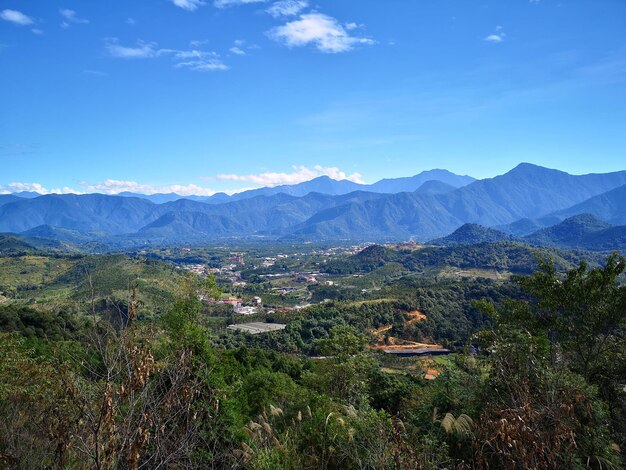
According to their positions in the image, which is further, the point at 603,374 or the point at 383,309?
the point at 383,309

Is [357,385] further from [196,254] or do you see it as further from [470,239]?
[470,239]

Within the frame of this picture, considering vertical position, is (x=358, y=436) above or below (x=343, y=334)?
above

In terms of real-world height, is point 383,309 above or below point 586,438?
below

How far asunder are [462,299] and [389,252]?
260 feet

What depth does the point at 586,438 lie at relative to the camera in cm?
552

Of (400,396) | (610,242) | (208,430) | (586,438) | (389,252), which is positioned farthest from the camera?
(610,242)

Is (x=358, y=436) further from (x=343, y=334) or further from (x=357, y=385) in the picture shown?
(x=343, y=334)

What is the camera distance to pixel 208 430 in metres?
8.43

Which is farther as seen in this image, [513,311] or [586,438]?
[513,311]

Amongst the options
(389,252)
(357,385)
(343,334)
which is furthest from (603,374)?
(389,252)

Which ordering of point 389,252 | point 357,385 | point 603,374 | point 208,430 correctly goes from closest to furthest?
1. point 208,430
2. point 603,374
3. point 357,385
4. point 389,252

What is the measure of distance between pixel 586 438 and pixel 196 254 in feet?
598

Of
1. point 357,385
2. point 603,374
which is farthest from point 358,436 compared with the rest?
point 357,385

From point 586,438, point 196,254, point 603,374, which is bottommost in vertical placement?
point 196,254
